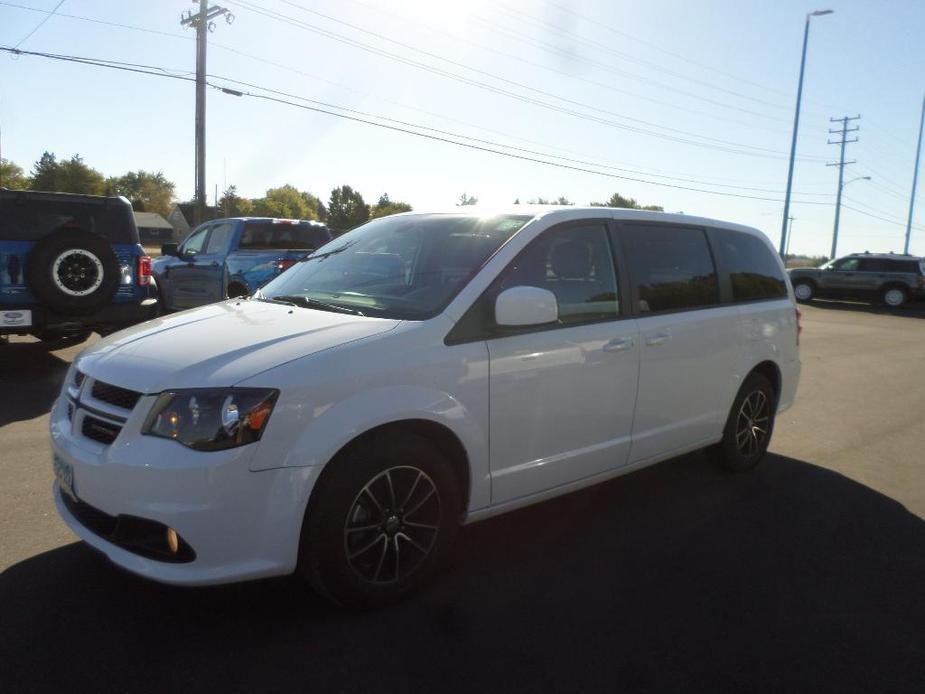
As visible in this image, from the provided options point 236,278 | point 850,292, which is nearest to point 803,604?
point 236,278

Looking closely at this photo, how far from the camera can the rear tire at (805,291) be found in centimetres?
2625

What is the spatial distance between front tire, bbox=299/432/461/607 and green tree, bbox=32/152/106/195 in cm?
9657

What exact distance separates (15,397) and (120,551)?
4.87 m

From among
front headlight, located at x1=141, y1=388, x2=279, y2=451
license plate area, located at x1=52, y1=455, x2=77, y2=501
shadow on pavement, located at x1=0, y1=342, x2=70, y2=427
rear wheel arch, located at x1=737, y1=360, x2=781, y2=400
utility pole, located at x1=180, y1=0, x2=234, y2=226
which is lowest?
shadow on pavement, located at x1=0, y1=342, x2=70, y2=427

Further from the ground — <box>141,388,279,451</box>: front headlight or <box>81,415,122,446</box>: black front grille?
<box>141,388,279,451</box>: front headlight

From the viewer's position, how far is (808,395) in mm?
8359

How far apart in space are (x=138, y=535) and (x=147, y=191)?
133 m

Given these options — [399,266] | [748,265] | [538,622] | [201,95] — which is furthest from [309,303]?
[201,95]

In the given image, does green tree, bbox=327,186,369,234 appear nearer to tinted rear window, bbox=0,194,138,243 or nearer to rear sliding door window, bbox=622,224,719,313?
tinted rear window, bbox=0,194,138,243

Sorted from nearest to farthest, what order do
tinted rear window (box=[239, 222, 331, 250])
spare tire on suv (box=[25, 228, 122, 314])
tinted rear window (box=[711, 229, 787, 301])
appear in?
tinted rear window (box=[711, 229, 787, 301])
spare tire on suv (box=[25, 228, 122, 314])
tinted rear window (box=[239, 222, 331, 250])

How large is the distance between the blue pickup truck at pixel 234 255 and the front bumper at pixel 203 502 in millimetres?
7376

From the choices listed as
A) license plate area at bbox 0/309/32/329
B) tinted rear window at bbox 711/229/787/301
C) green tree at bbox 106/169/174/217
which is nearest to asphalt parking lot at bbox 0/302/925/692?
tinted rear window at bbox 711/229/787/301

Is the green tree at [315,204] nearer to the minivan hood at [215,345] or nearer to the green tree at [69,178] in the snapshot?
the green tree at [69,178]

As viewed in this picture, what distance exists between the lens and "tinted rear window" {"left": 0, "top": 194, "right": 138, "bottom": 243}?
7.49 meters
